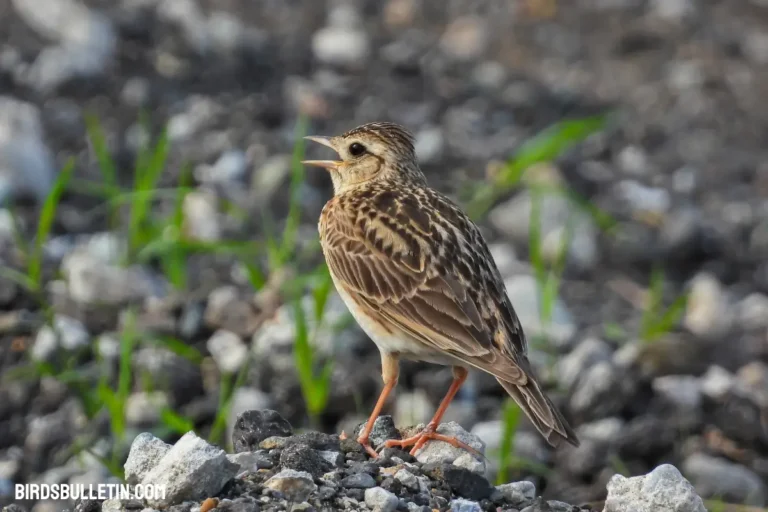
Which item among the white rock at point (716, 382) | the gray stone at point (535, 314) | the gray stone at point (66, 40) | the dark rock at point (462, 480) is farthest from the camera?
the gray stone at point (66, 40)

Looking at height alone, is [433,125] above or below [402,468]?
above

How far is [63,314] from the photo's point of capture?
26.7ft

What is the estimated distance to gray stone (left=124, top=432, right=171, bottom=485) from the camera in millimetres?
5078

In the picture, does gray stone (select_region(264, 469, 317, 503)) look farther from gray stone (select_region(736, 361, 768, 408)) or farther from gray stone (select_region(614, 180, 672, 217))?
gray stone (select_region(614, 180, 672, 217))

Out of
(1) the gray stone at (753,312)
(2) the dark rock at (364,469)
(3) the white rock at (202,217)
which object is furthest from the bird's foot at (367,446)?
(1) the gray stone at (753,312)

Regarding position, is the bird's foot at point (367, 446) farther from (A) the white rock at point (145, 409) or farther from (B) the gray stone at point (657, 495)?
(A) the white rock at point (145, 409)

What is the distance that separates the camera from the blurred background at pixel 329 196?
299 inches

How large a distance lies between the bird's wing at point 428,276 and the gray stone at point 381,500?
3.07ft

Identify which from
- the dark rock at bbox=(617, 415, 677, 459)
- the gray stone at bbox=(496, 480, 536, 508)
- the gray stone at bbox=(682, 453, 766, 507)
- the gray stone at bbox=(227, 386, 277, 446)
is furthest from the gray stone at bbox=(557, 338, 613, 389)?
the gray stone at bbox=(496, 480, 536, 508)

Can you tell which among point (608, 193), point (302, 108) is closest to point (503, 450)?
point (608, 193)

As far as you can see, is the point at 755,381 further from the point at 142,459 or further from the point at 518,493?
the point at 142,459

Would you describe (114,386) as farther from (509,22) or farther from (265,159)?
(509,22)

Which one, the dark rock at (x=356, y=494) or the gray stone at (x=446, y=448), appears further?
the gray stone at (x=446, y=448)

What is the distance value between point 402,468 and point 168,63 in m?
7.28
